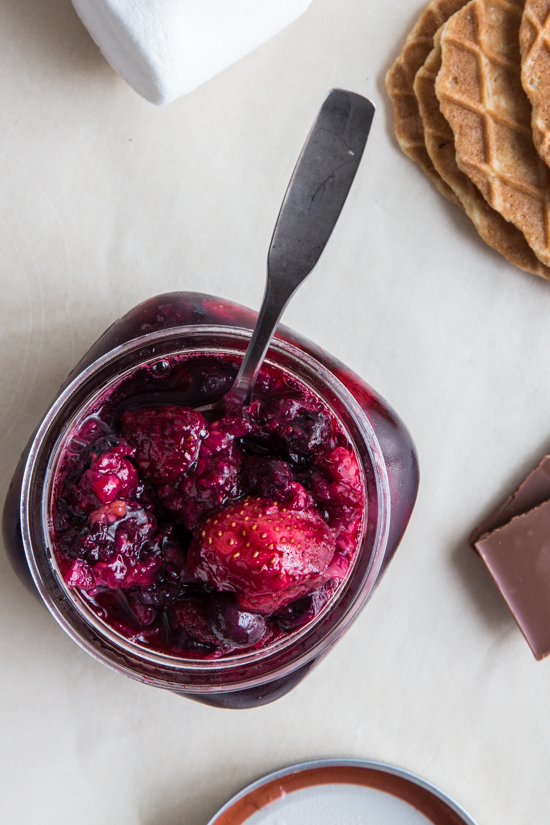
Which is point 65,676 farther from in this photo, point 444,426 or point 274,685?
point 444,426

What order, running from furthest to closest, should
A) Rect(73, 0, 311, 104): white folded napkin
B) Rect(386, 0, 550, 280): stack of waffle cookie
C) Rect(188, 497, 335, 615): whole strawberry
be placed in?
1. Rect(386, 0, 550, 280): stack of waffle cookie
2. Rect(73, 0, 311, 104): white folded napkin
3. Rect(188, 497, 335, 615): whole strawberry

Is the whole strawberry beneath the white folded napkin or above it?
beneath

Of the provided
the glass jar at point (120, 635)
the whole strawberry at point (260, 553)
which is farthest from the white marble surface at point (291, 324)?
the whole strawberry at point (260, 553)

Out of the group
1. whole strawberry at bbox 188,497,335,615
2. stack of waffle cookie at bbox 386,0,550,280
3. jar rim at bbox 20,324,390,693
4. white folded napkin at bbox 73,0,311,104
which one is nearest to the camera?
whole strawberry at bbox 188,497,335,615

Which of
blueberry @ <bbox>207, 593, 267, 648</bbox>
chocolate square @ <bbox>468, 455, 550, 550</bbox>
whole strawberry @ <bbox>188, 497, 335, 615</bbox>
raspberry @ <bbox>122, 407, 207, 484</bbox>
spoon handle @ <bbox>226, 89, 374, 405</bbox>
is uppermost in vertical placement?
spoon handle @ <bbox>226, 89, 374, 405</bbox>

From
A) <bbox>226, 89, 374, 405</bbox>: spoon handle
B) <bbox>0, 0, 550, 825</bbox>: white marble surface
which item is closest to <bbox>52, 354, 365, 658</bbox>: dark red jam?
<bbox>226, 89, 374, 405</bbox>: spoon handle

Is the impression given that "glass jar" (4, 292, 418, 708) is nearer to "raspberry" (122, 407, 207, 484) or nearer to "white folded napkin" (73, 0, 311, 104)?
"raspberry" (122, 407, 207, 484)

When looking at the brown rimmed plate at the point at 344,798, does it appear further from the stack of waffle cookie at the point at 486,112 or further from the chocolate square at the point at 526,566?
the stack of waffle cookie at the point at 486,112
